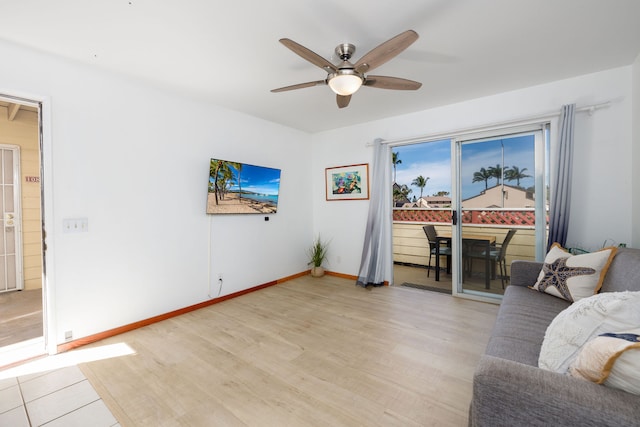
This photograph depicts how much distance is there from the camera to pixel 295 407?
5.68ft

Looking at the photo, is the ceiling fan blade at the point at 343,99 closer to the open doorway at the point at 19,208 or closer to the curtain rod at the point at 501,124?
A: the curtain rod at the point at 501,124

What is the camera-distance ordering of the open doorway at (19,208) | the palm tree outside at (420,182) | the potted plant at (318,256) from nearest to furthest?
the open doorway at (19,208) → the potted plant at (318,256) → the palm tree outside at (420,182)

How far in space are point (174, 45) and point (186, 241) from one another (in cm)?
203

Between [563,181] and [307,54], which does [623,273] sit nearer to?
[563,181]

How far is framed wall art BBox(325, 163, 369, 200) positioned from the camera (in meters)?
4.46

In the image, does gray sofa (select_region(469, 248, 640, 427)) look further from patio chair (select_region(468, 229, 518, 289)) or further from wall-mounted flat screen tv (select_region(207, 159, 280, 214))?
wall-mounted flat screen tv (select_region(207, 159, 280, 214))

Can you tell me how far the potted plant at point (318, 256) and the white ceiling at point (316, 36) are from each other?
2707 millimetres

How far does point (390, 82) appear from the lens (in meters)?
2.29

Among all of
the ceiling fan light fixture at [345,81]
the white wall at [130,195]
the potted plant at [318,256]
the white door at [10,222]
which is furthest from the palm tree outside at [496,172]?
the white door at [10,222]

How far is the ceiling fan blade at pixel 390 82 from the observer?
2232 mm

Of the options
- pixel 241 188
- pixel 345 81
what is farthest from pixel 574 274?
pixel 241 188

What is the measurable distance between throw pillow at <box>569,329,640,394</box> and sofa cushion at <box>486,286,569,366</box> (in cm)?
46

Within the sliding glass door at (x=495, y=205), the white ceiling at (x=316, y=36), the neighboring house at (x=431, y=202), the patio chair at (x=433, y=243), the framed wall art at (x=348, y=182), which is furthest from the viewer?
the neighboring house at (x=431, y=202)

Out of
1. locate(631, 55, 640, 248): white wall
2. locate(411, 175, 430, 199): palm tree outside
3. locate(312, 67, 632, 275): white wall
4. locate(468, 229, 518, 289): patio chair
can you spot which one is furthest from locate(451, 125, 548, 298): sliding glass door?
locate(411, 175, 430, 199): palm tree outside
